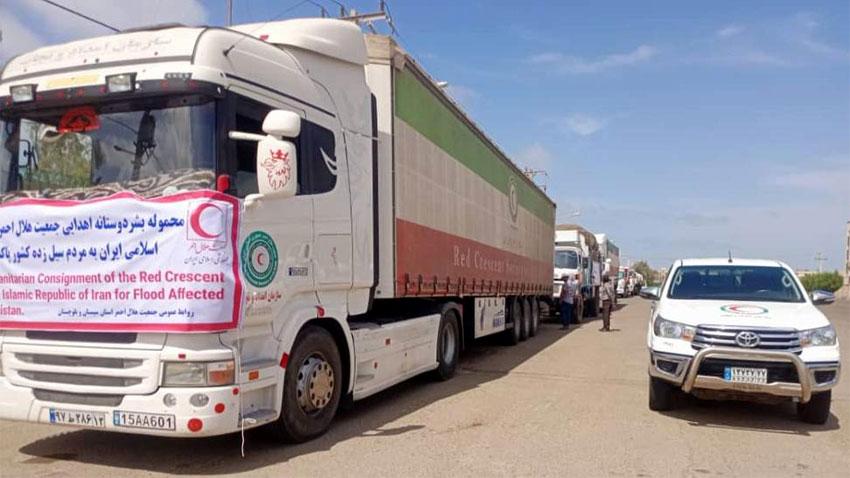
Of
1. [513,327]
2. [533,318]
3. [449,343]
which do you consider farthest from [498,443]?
[533,318]

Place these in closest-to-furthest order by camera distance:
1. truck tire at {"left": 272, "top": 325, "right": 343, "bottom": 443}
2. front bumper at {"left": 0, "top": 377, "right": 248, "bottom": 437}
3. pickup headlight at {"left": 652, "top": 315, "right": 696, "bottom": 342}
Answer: front bumper at {"left": 0, "top": 377, "right": 248, "bottom": 437} < truck tire at {"left": 272, "top": 325, "right": 343, "bottom": 443} < pickup headlight at {"left": 652, "top": 315, "right": 696, "bottom": 342}

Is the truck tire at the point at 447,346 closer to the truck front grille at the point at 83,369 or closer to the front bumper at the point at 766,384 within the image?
the front bumper at the point at 766,384

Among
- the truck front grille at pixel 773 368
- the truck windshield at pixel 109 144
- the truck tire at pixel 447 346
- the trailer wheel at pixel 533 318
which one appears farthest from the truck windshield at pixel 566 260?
the truck windshield at pixel 109 144

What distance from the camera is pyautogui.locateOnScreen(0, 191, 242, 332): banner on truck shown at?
5016 mm

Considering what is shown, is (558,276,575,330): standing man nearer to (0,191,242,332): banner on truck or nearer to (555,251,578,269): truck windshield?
(555,251,578,269): truck windshield

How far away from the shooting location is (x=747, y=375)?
22.2ft

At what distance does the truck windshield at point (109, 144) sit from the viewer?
17.0ft

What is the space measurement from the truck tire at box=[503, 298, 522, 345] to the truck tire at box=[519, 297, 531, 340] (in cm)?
44

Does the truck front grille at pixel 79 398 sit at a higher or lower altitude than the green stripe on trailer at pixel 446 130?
lower

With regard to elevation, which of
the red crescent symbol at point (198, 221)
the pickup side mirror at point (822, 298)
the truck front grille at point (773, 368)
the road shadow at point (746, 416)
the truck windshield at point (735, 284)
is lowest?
the road shadow at point (746, 416)

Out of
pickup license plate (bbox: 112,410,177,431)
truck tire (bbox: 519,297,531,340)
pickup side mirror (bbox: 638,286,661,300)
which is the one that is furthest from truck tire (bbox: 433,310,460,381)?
truck tire (bbox: 519,297,531,340)

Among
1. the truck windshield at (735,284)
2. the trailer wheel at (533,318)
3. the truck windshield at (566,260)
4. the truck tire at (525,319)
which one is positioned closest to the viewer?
the truck windshield at (735,284)

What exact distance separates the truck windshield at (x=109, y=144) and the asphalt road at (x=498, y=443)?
228cm

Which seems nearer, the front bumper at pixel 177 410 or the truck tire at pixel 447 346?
the front bumper at pixel 177 410
